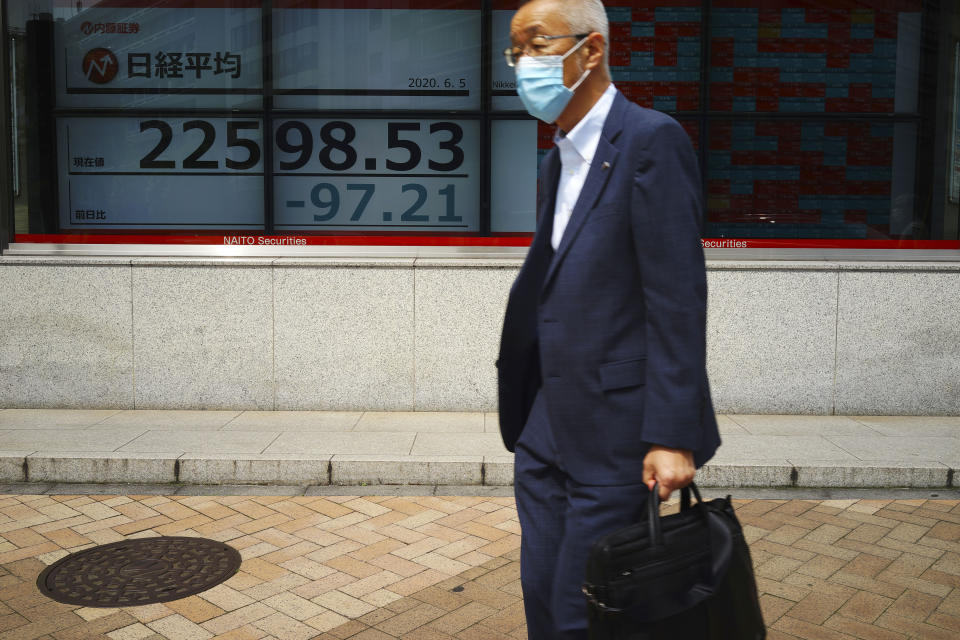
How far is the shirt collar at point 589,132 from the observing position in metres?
2.33

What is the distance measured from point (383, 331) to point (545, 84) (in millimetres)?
4866

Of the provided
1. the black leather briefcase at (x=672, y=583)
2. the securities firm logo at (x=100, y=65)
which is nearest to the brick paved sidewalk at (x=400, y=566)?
the black leather briefcase at (x=672, y=583)

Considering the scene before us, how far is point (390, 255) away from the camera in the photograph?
24.4 ft

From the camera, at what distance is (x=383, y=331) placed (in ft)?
23.4

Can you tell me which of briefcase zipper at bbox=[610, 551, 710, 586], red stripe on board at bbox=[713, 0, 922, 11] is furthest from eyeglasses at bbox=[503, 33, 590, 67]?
red stripe on board at bbox=[713, 0, 922, 11]

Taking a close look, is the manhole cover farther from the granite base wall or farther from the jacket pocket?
the granite base wall

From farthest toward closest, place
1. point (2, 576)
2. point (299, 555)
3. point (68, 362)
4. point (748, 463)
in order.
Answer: point (68, 362)
point (748, 463)
point (299, 555)
point (2, 576)

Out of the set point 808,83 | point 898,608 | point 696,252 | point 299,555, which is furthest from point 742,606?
point 808,83

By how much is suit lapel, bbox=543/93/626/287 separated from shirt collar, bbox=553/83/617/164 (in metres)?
0.07

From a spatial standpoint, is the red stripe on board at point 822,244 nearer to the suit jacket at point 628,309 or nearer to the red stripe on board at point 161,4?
the red stripe on board at point 161,4

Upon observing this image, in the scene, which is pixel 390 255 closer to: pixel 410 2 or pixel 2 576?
pixel 410 2

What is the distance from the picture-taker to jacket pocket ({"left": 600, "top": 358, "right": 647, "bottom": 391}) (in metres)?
2.18

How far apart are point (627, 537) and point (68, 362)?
630 cm

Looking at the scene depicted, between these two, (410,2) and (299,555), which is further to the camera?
(410,2)
